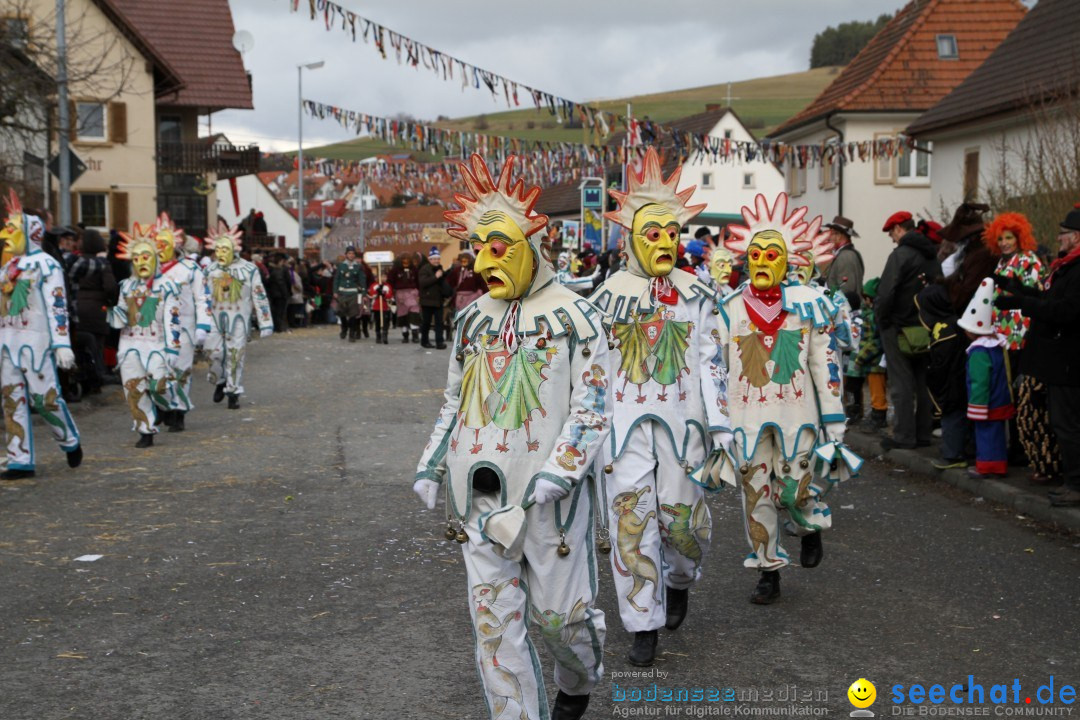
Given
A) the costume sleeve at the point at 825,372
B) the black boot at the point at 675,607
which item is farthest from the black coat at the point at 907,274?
the black boot at the point at 675,607

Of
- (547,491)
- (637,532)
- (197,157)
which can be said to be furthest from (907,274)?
(197,157)

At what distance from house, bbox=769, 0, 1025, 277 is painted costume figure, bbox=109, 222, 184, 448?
29.1m

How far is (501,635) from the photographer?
15.7ft

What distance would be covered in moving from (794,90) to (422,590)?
116 metres

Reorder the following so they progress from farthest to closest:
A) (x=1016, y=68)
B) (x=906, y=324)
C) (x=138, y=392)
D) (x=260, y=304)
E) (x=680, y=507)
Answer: (x=1016, y=68), (x=260, y=304), (x=138, y=392), (x=906, y=324), (x=680, y=507)

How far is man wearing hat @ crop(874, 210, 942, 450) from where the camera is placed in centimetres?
1258

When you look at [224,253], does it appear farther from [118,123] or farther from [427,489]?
[118,123]

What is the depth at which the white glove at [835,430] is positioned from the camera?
292 inches

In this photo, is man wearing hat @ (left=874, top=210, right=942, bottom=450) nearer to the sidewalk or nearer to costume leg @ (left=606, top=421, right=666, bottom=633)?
the sidewalk

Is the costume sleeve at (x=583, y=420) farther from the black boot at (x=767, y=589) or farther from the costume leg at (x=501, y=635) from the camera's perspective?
the black boot at (x=767, y=589)

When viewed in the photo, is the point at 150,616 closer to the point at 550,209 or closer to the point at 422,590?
the point at 422,590

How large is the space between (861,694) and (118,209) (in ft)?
136

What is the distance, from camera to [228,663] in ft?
20.1

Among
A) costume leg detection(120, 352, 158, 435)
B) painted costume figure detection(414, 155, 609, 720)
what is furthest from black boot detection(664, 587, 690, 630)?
costume leg detection(120, 352, 158, 435)
